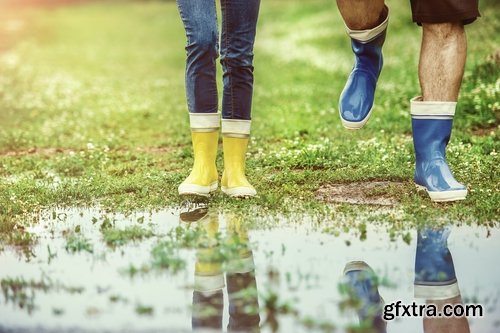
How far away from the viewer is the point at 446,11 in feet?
17.9

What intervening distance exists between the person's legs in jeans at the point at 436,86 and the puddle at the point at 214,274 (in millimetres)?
677

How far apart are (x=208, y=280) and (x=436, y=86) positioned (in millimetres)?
2095

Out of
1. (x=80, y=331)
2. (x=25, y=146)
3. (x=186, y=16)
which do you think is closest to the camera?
(x=80, y=331)

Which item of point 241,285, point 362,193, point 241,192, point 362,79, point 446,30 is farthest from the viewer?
point 362,79

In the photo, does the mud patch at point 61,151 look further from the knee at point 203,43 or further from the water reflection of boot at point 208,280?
the water reflection of boot at point 208,280

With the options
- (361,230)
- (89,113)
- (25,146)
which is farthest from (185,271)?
(89,113)

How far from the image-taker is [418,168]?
224 inches

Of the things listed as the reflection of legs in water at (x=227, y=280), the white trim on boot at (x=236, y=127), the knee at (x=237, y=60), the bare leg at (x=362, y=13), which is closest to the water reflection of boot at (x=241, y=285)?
the reflection of legs in water at (x=227, y=280)

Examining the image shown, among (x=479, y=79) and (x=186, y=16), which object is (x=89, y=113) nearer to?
(x=479, y=79)

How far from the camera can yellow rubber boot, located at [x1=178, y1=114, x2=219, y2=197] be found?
5.83 metres

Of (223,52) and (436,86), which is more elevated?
(223,52)

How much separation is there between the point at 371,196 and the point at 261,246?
1287 millimetres

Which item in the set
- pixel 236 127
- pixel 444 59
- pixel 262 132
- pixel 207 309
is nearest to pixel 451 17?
pixel 444 59

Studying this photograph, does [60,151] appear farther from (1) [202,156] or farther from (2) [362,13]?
(2) [362,13]
